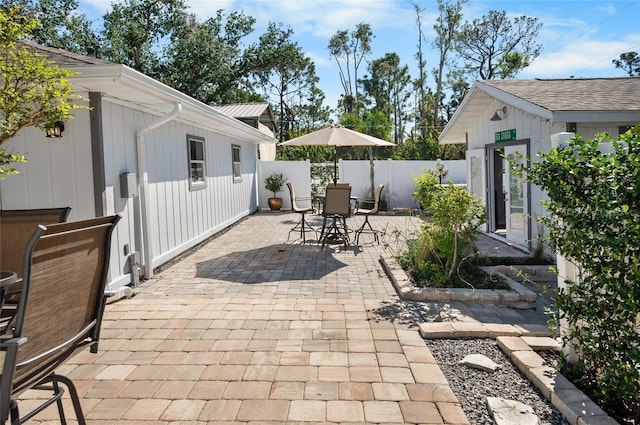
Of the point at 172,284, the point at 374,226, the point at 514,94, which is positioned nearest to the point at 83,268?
the point at 172,284

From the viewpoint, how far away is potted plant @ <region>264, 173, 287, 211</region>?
1477 cm

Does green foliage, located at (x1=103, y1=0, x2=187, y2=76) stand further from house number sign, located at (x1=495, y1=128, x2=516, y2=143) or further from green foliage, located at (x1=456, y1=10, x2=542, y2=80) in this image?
house number sign, located at (x1=495, y1=128, x2=516, y2=143)

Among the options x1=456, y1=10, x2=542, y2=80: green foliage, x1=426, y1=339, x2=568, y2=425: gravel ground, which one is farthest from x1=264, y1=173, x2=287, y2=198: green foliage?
x1=456, y1=10, x2=542, y2=80: green foliage

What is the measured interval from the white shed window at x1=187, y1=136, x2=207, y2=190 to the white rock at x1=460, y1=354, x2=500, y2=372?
5.90 m

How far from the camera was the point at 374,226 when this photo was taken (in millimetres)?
10977

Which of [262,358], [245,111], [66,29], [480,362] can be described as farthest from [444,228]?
[66,29]

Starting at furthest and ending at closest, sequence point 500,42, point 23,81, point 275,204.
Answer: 1. point 500,42
2. point 275,204
3. point 23,81

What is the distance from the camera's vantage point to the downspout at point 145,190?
5672mm

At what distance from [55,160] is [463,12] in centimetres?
2849

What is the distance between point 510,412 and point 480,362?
2.17ft

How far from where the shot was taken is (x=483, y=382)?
291 centimetres

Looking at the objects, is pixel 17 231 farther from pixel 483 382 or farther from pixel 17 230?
pixel 483 382

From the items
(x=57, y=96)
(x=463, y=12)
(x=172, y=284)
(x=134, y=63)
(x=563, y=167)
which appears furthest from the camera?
(x=463, y=12)

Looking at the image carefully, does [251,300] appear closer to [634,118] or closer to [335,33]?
[634,118]
